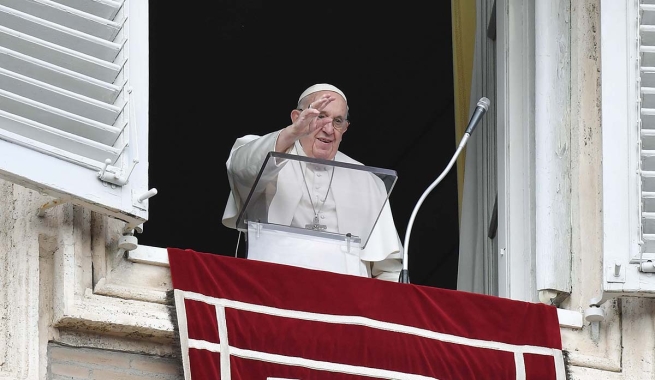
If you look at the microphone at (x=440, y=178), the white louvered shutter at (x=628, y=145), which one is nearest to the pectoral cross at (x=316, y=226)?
the microphone at (x=440, y=178)

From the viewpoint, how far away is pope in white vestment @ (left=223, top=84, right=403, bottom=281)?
7.05 meters

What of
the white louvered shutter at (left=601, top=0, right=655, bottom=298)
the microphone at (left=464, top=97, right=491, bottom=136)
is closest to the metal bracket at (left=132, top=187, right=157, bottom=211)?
the microphone at (left=464, top=97, right=491, bottom=136)

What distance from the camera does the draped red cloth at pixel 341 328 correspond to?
6398 millimetres

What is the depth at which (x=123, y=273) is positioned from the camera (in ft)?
21.4

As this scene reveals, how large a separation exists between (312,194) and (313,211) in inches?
2.6

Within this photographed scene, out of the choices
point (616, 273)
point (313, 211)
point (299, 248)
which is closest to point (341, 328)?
point (299, 248)

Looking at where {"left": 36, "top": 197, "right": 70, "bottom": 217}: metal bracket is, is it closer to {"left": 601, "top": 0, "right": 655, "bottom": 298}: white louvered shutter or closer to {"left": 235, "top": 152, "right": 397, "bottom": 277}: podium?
{"left": 235, "top": 152, "right": 397, "bottom": 277}: podium

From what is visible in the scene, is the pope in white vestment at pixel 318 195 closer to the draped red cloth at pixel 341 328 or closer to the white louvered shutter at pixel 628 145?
the draped red cloth at pixel 341 328

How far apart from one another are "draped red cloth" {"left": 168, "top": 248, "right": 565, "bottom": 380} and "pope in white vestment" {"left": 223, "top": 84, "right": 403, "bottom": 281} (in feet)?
1.43

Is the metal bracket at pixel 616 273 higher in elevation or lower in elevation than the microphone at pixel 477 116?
lower

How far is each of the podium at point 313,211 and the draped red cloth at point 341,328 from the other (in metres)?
0.30

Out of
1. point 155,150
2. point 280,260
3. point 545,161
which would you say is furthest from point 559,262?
point 155,150

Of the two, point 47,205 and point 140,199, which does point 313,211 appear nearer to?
point 140,199

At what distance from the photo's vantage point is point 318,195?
710cm
